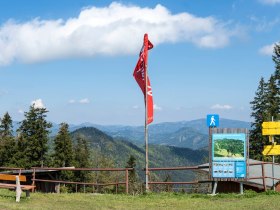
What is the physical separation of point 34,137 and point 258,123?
34.0 metres

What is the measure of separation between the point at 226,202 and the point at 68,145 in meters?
52.2

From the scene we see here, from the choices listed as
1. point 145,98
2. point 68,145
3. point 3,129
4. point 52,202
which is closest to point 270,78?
point 68,145

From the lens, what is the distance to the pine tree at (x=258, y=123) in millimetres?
64250

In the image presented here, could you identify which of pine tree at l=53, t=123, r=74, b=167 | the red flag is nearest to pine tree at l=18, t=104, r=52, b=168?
pine tree at l=53, t=123, r=74, b=167

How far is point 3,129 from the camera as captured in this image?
250 feet

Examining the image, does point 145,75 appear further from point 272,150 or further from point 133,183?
point 133,183

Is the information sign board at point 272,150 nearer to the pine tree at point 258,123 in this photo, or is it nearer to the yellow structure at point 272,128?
the yellow structure at point 272,128

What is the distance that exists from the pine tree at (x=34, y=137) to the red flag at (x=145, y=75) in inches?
1780

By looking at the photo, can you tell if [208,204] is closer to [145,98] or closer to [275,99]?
[145,98]

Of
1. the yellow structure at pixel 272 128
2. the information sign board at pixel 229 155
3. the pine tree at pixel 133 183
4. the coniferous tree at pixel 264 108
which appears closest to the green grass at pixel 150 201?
the information sign board at pixel 229 155

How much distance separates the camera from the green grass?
559 inches

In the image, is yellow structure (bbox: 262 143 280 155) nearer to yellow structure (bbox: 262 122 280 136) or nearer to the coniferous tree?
yellow structure (bbox: 262 122 280 136)

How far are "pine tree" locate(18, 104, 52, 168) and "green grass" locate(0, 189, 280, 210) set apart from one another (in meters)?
46.2

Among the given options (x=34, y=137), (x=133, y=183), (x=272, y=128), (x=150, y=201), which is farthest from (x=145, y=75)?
(x=34, y=137)
